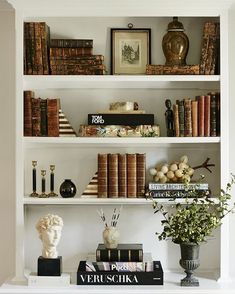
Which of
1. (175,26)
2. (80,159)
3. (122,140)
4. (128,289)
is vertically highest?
(175,26)

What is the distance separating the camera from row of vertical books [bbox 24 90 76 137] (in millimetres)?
3457

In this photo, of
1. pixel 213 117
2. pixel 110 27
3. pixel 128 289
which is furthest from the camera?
pixel 110 27

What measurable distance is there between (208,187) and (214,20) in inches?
37.1

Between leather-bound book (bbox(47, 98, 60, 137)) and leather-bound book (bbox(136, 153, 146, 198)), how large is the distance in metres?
0.47

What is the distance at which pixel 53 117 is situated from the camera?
3465 mm

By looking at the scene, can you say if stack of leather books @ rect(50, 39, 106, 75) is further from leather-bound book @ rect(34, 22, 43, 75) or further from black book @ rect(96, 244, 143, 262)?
black book @ rect(96, 244, 143, 262)

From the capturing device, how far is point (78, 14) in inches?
134

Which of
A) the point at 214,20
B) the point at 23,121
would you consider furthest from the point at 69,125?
the point at 214,20

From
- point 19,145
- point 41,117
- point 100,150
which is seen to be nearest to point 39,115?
point 41,117

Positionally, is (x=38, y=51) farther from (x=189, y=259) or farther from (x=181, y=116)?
(x=189, y=259)

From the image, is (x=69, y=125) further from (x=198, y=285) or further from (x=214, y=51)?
(x=198, y=285)

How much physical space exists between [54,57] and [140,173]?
0.78 m

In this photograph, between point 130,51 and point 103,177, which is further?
point 130,51

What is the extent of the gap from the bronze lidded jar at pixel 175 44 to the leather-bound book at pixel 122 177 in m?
0.59
